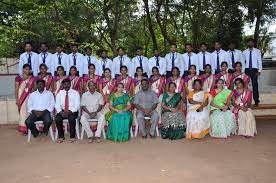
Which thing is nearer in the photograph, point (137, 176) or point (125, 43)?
point (137, 176)

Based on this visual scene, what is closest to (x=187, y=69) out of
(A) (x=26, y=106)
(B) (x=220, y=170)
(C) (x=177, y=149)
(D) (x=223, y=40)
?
(C) (x=177, y=149)

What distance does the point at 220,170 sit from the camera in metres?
5.27

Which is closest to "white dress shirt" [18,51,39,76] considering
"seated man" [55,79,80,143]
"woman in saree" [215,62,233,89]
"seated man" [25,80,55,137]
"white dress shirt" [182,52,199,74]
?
"seated man" [25,80,55,137]

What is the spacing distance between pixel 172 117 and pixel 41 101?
2.46m

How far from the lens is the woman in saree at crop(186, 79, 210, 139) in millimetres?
7469

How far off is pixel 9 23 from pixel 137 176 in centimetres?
948

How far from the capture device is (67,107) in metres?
7.58

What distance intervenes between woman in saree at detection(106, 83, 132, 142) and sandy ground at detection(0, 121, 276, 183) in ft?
0.85

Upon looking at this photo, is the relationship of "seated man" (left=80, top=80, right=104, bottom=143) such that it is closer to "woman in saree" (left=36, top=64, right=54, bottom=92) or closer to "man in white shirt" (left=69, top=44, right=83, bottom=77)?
"woman in saree" (left=36, top=64, right=54, bottom=92)

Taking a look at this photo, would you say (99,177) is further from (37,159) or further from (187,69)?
(187,69)

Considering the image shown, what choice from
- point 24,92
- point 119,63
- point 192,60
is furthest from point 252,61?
point 24,92

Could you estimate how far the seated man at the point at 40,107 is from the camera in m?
7.49

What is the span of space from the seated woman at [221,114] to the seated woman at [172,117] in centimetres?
58

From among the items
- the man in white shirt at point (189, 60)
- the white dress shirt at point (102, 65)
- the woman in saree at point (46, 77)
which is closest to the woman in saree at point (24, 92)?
the woman in saree at point (46, 77)
